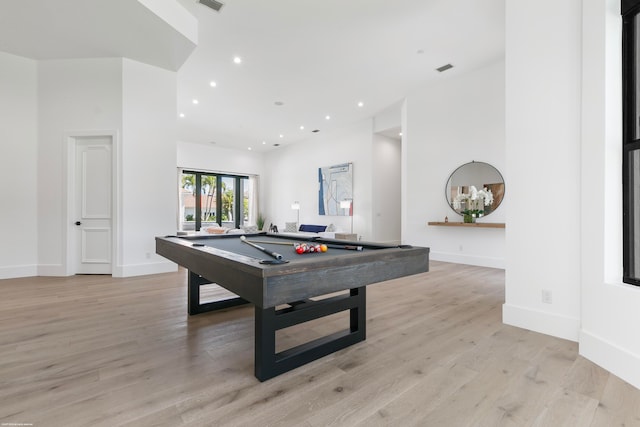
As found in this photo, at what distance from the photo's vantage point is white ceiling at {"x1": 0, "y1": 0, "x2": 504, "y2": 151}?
378cm

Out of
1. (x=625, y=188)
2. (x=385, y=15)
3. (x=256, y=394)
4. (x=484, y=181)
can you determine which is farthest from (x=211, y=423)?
(x=484, y=181)

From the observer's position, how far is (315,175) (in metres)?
10.2

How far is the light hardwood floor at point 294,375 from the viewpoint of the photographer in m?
1.48

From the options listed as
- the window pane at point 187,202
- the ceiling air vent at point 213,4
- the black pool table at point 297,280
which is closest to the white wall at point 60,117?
the ceiling air vent at point 213,4

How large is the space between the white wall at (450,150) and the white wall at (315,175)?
5.54ft

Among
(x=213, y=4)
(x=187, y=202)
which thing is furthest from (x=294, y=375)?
(x=187, y=202)

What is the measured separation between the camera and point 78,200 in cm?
483

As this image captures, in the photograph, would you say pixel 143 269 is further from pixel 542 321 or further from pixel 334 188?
pixel 334 188

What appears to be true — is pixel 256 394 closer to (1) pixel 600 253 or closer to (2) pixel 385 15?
(1) pixel 600 253

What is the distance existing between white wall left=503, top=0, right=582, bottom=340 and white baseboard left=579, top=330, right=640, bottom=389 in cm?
30

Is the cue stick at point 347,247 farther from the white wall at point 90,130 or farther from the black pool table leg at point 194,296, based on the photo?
the white wall at point 90,130

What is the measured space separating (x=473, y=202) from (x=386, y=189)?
3.19 m

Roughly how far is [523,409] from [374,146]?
743 cm

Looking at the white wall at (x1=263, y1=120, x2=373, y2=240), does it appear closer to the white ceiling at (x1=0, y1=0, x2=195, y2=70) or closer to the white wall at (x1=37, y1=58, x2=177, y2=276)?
the white ceiling at (x1=0, y1=0, x2=195, y2=70)
